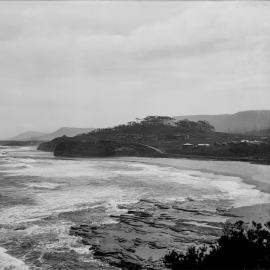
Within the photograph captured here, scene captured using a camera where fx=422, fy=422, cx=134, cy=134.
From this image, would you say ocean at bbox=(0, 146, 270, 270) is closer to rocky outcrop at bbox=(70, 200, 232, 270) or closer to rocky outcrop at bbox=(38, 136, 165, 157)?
rocky outcrop at bbox=(70, 200, 232, 270)

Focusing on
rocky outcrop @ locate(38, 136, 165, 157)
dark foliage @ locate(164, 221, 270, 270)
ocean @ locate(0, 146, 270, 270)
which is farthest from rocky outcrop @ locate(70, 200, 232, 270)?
rocky outcrop @ locate(38, 136, 165, 157)

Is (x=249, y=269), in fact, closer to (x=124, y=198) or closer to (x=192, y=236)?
(x=192, y=236)

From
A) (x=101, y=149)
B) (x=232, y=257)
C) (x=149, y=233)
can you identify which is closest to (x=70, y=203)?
(x=149, y=233)

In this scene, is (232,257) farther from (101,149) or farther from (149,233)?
(101,149)

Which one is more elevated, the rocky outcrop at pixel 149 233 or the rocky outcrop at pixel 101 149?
the rocky outcrop at pixel 101 149

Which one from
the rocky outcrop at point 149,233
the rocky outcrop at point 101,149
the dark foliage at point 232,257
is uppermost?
the rocky outcrop at point 101,149

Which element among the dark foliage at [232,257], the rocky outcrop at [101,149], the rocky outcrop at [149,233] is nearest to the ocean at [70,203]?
the rocky outcrop at [149,233]

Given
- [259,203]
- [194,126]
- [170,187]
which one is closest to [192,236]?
[259,203]

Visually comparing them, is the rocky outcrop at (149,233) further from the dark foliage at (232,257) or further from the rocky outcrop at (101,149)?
the rocky outcrop at (101,149)
